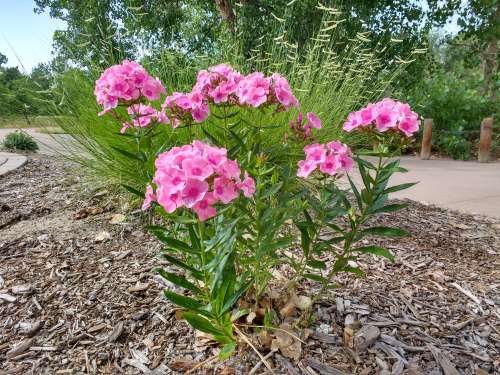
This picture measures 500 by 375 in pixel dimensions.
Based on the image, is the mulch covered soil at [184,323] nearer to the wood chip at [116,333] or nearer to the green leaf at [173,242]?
the wood chip at [116,333]

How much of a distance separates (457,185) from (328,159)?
10.9ft

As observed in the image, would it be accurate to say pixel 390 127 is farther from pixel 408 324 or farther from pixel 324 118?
pixel 324 118

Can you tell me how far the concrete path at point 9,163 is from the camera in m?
4.45

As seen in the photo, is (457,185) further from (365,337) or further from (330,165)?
(330,165)

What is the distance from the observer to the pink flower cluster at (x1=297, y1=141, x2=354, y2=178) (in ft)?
3.99

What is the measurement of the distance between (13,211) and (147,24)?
6553 millimetres

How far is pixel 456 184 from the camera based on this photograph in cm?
402

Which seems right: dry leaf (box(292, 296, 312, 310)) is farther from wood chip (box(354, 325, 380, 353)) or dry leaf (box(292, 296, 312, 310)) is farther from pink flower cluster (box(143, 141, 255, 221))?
pink flower cluster (box(143, 141, 255, 221))

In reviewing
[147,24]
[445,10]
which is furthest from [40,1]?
[445,10]

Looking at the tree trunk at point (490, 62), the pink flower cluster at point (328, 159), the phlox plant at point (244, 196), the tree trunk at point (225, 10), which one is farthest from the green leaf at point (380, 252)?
the tree trunk at point (490, 62)

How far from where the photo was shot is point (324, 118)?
3572 millimetres

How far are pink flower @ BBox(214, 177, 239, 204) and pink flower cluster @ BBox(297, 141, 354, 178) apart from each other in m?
0.35

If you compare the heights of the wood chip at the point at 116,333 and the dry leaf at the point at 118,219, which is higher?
the dry leaf at the point at 118,219

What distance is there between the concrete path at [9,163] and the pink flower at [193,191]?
4.18 meters
